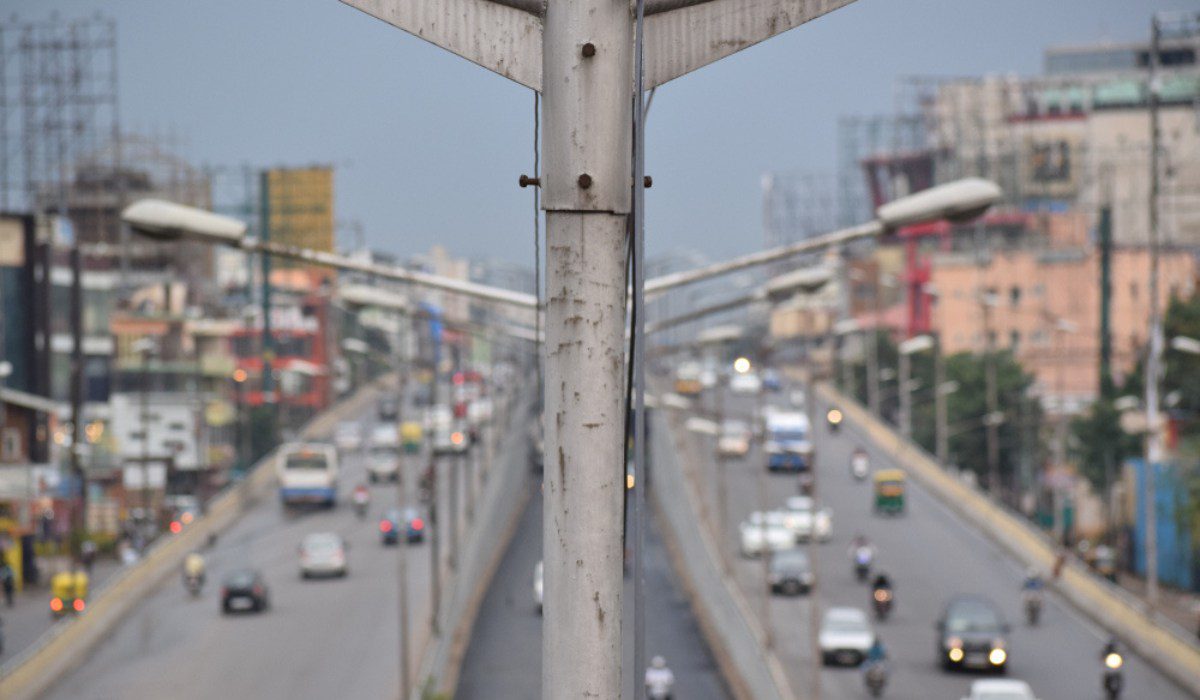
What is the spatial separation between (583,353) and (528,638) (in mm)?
54682

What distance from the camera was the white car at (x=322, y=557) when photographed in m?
64.4

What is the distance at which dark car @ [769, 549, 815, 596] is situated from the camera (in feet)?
214

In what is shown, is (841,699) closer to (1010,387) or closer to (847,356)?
(1010,387)

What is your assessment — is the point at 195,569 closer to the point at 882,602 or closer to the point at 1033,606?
the point at 882,602

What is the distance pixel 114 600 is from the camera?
56812 mm

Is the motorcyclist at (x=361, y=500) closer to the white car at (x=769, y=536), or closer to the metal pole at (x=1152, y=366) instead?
the white car at (x=769, y=536)

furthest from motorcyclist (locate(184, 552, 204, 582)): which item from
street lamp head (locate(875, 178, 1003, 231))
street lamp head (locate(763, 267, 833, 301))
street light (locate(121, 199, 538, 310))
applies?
street lamp head (locate(875, 178, 1003, 231))

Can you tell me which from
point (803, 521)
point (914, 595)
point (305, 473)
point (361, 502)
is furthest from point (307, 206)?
point (914, 595)

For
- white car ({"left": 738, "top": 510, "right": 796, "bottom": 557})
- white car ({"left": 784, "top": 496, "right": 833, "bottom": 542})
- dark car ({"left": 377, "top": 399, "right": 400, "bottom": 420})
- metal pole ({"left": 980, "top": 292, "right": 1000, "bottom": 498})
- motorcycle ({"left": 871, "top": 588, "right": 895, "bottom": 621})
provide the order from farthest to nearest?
dark car ({"left": 377, "top": 399, "right": 400, "bottom": 420})
metal pole ({"left": 980, "top": 292, "right": 1000, "bottom": 498})
white car ({"left": 784, "top": 496, "right": 833, "bottom": 542})
white car ({"left": 738, "top": 510, "right": 796, "bottom": 557})
motorcycle ({"left": 871, "top": 588, "right": 895, "bottom": 621})

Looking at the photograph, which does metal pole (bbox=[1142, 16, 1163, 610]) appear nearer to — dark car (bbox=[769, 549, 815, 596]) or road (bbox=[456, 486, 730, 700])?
road (bbox=[456, 486, 730, 700])

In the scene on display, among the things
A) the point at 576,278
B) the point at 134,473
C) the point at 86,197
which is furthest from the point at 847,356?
the point at 576,278

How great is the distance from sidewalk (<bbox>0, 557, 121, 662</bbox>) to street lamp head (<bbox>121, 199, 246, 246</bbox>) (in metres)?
39.4

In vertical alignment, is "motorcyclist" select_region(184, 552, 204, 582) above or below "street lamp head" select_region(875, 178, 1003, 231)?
below

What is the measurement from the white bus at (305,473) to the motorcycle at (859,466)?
2389cm
